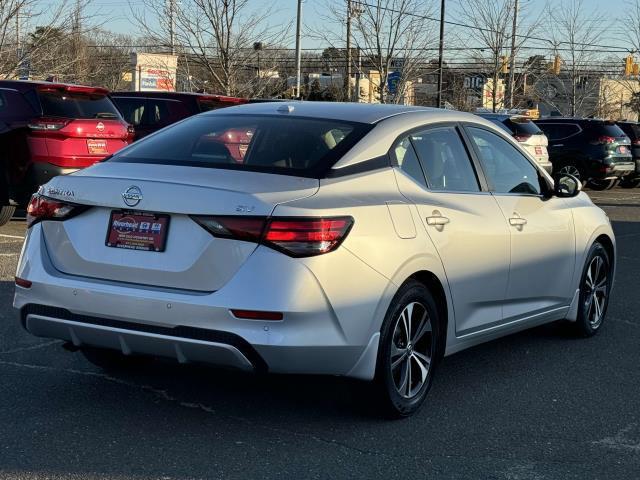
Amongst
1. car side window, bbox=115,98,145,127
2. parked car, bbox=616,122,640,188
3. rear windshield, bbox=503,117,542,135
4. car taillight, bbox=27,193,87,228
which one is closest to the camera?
car taillight, bbox=27,193,87,228

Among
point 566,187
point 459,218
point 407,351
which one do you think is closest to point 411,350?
point 407,351

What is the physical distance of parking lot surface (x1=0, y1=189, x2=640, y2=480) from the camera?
4.19 metres

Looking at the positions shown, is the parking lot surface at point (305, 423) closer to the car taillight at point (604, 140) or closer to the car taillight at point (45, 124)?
the car taillight at point (45, 124)

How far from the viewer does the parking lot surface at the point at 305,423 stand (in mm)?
4188

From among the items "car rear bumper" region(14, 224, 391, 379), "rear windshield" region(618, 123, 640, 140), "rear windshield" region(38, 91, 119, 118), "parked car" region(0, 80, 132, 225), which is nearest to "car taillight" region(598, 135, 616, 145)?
"rear windshield" region(618, 123, 640, 140)

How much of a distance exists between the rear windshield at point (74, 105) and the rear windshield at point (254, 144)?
6550 mm

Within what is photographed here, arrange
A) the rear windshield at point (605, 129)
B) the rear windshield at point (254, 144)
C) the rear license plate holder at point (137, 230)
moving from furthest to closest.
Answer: the rear windshield at point (605, 129) < the rear windshield at point (254, 144) < the rear license plate holder at point (137, 230)

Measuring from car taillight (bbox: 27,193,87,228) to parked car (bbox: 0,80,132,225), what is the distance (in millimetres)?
6688

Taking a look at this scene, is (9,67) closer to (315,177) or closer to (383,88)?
(383,88)

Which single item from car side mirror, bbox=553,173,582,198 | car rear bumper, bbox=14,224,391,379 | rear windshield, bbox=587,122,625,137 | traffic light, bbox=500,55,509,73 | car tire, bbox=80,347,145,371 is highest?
traffic light, bbox=500,55,509,73

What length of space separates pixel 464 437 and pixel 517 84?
43.5 meters

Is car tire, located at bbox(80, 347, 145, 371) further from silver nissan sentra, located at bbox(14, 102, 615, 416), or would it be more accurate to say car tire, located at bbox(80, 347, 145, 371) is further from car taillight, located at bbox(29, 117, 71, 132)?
car taillight, located at bbox(29, 117, 71, 132)

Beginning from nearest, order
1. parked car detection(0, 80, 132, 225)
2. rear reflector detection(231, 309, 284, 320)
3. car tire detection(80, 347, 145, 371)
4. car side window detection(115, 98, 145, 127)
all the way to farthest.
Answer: rear reflector detection(231, 309, 284, 320) < car tire detection(80, 347, 145, 371) < parked car detection(0, 80, 132, 225) < car side window detection(115, 98, 145, 127)

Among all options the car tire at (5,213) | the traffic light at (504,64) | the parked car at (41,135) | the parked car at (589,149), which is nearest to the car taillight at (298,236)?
the parked car at (41,135)
